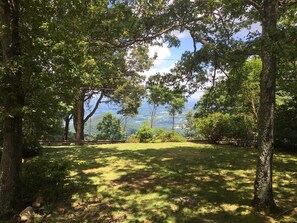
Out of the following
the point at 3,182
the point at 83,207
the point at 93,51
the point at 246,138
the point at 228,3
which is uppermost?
the point at 228,3

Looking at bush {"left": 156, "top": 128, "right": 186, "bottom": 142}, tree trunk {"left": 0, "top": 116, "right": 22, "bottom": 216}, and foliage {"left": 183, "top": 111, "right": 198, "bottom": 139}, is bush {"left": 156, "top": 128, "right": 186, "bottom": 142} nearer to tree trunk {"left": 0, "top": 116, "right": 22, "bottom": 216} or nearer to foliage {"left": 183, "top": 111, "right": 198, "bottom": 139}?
foliage {"left": 183, "top": 111, "right": 198, "bottom": 139}

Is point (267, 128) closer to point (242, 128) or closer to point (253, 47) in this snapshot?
point (253, 47)

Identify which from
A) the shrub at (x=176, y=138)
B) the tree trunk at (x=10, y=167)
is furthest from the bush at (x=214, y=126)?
the tree trunk at (x=10, y=167)

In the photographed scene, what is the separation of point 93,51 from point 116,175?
4475 millimetres

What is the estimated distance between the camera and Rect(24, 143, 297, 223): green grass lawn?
7203 mm

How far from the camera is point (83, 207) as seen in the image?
26.2 feet

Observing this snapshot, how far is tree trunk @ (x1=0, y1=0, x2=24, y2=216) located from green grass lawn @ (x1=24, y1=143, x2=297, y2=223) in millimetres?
969

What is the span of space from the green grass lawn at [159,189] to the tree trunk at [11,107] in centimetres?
97

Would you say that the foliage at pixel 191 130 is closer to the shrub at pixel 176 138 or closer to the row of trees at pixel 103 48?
the shrub at pixel 176 138

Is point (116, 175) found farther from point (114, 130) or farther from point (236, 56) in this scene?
point (114, 130)

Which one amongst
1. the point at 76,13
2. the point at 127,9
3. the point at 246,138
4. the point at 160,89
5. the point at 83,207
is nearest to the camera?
the point at 83,207

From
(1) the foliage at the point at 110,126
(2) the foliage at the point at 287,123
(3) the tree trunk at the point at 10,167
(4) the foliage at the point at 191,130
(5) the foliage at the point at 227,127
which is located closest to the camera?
(3) the tree trunk at the point at 10,167

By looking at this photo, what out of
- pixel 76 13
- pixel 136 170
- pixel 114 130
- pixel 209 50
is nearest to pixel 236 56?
pixel 209 50

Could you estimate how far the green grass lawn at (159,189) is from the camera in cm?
720
